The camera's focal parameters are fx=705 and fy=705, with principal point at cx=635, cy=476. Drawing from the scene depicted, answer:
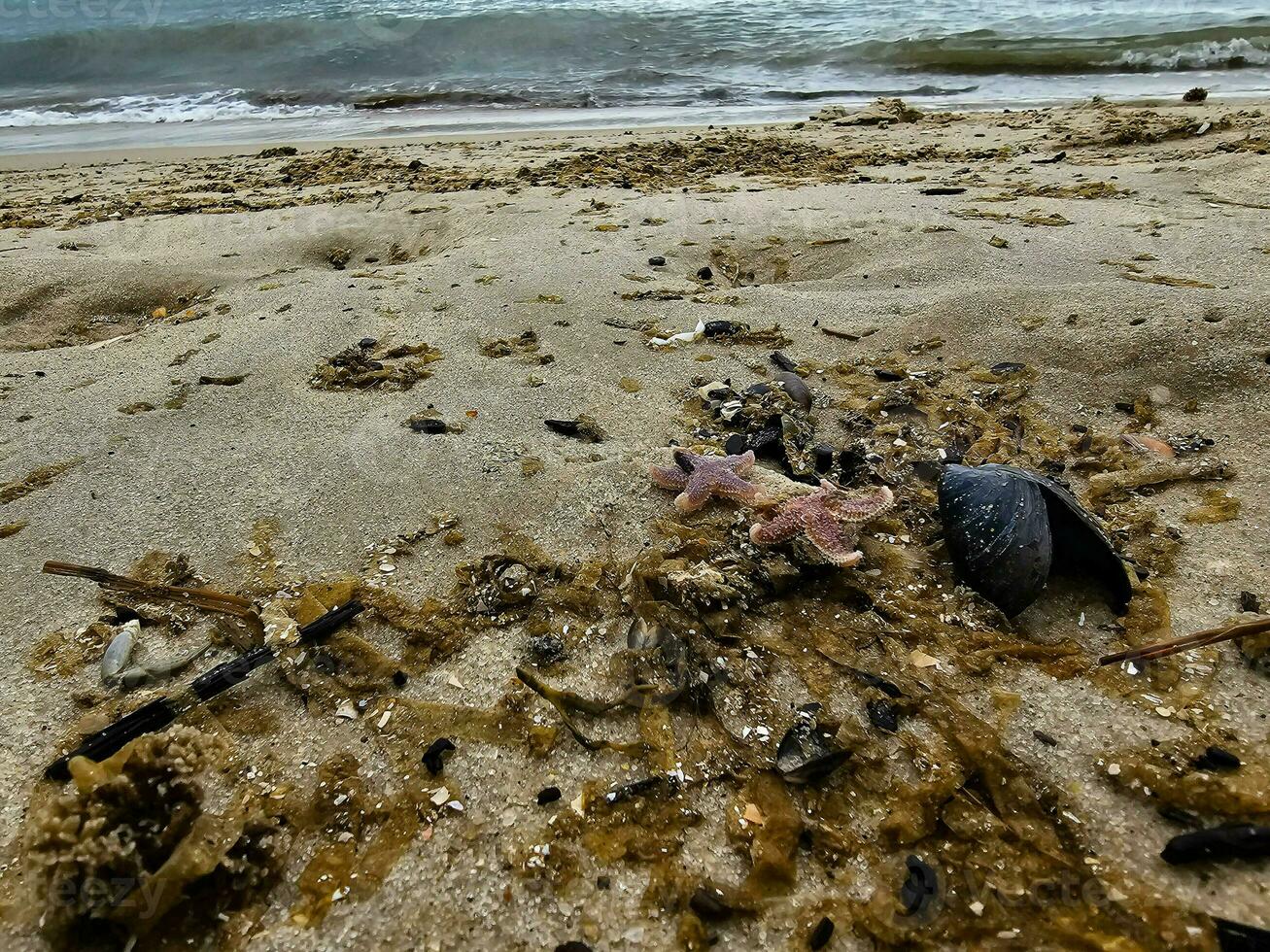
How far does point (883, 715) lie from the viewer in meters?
2.11

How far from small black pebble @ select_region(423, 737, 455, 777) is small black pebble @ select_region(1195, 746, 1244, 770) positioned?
2024 millimetres

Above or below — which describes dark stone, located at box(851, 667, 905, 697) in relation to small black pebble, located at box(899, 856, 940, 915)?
above

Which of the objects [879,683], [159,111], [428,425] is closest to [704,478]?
[879,683]

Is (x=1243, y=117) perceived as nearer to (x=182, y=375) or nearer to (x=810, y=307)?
(x=810, y=307)

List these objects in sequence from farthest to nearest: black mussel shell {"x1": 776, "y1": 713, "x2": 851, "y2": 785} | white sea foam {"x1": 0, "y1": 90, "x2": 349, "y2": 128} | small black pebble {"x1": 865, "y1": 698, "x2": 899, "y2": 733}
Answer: white sea foam {"x1": 0, "y1": 90, "x2": 349, "y2": 128} → small black pebble {"x1": 865, "y1": 698, "x2": 899, "y2": 733} → black mussel shell {"x1": 776, "y1": 713, "x2": 851, "y2": 785}

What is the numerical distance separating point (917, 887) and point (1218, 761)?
2.91 feet

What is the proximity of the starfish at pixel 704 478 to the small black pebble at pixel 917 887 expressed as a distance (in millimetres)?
1353

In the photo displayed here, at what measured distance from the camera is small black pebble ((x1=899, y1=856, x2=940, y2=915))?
1662 mm

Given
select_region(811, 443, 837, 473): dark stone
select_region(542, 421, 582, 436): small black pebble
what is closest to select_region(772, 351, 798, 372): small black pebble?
select_region(811, 443, 837, 473): dark stone

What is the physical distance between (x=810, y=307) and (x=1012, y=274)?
1306mm

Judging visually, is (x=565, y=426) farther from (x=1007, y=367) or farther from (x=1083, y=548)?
(x=1007, y=367)

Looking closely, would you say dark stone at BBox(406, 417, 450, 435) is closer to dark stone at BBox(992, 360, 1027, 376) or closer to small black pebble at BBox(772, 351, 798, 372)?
small black pebble at BBox(772, 351, 798, 372)

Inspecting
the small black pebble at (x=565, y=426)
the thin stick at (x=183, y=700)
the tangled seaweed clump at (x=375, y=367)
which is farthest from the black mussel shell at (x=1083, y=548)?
the tangled seaweed clump at (x=375, y=367)

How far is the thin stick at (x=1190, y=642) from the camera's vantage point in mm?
1958
